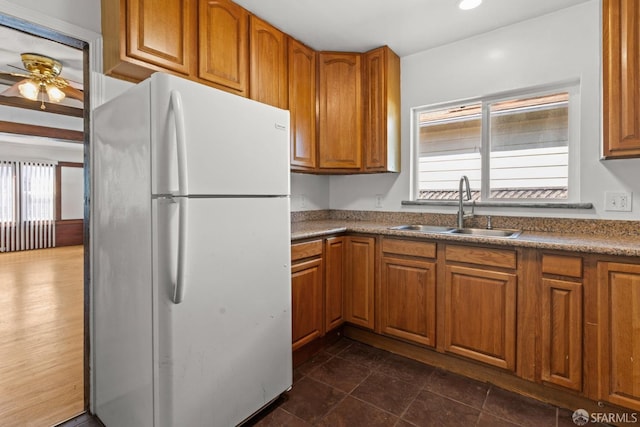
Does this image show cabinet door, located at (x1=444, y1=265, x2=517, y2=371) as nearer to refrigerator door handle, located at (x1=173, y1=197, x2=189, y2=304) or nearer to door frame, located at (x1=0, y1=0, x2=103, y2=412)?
refrigerator door handle, located at (x1=173, y1=197, x2=189, y2=304)

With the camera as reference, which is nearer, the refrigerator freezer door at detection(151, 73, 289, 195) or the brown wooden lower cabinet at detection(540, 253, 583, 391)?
the refrigerator freezer door at detection(151, 73, 289, 195)

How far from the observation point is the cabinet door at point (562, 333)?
5.36ft

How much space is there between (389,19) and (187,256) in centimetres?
206

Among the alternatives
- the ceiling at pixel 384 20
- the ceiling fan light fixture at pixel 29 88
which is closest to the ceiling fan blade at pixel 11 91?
the ceiling fan light fixture at pixel 29 88

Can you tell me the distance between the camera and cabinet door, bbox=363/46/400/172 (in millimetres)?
2639

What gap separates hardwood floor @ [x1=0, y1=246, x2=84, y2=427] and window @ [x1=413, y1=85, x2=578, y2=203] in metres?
2.82

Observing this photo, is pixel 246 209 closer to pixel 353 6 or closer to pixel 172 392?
pixel 172 392

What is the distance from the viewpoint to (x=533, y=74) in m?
2.26

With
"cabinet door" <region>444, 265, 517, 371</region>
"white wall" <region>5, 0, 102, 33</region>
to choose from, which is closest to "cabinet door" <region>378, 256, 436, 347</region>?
"cabinet door" <region>444, 265, 517, 371</region>

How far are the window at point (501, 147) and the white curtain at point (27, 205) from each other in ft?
26.7

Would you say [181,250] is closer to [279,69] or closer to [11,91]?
[279,69]

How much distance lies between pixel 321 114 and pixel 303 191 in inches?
28.3

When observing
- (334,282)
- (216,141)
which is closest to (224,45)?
(216,141)

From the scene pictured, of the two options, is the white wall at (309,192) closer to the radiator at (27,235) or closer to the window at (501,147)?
the window at (501,147)
